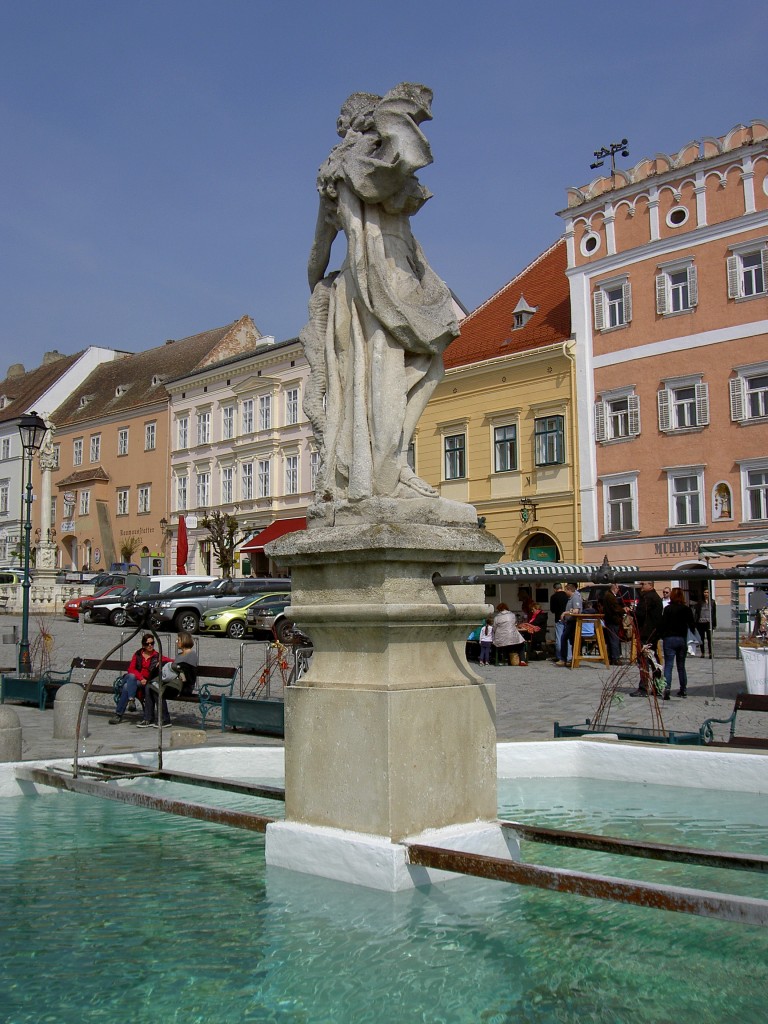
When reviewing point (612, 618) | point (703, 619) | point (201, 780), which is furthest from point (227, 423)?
point (201, 780)

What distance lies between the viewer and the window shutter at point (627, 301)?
30.6 meters

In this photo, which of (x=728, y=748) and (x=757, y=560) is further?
(x=757, y=560)

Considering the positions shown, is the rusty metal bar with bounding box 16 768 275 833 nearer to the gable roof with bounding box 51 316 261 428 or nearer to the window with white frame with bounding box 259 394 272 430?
the window with white frame with bounding box 259 394 272 430

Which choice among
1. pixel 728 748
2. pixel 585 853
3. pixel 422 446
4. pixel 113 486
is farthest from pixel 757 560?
pixel 113 486

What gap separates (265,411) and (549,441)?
56.6ft

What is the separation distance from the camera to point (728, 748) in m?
6.71

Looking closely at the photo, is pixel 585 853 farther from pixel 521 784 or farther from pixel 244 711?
pixel 244 711

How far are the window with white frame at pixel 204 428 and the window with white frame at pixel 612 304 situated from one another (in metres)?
23.4

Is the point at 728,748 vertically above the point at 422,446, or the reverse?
the point at 422,446

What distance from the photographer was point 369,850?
392 centimetres

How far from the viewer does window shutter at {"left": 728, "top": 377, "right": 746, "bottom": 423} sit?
28.0 m

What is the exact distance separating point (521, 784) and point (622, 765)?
27.0 inches

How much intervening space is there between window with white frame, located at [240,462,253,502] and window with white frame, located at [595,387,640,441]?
65.7ft

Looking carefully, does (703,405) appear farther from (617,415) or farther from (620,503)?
(620,503)
